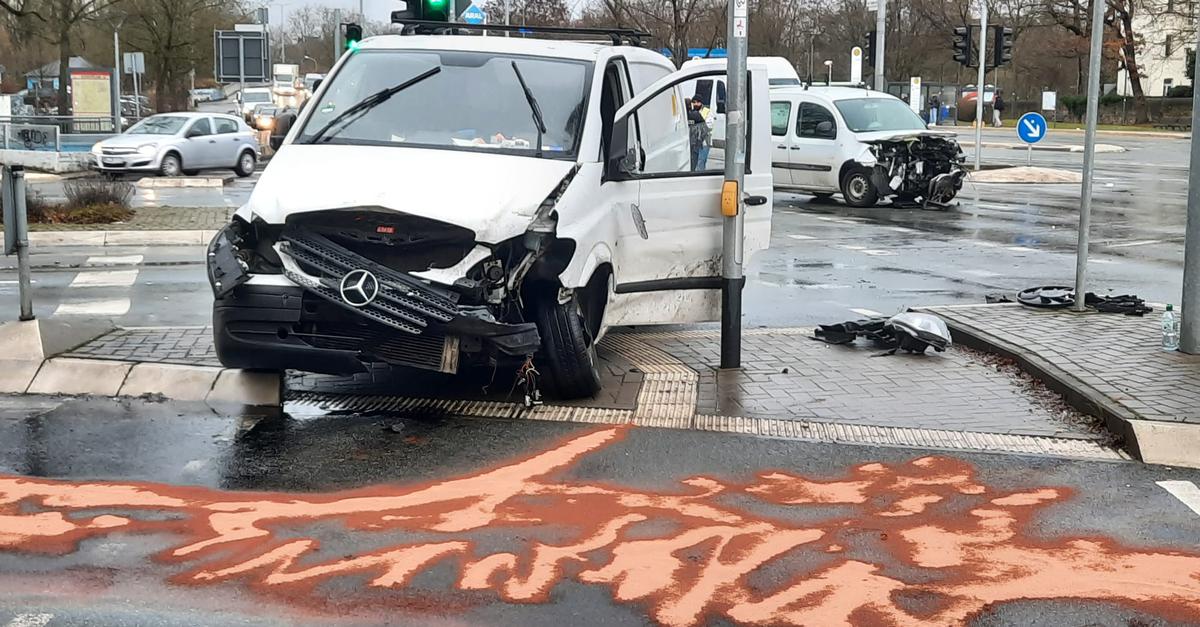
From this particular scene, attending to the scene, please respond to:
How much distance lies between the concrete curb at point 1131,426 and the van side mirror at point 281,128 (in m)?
5.26

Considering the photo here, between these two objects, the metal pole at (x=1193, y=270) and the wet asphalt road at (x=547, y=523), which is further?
the metal pole at (x=1193, y=270)

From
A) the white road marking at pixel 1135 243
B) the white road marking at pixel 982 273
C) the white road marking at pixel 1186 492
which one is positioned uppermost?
the white road marking at pixel 1135 243

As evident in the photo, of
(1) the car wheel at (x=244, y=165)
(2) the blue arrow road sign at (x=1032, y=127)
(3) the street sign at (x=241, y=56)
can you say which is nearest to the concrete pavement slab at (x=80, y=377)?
(3) the street sign at (x=241, y=56)

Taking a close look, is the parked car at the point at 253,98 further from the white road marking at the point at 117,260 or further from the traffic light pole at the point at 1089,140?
the traffic light pole at the point at 1089,140

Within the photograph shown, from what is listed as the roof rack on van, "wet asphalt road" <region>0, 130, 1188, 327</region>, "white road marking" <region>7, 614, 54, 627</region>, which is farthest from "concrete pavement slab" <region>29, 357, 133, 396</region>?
"white road marking" <region>7, 614, 54, 627</region>

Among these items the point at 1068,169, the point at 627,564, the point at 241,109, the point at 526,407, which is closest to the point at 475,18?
the point at 1068,169

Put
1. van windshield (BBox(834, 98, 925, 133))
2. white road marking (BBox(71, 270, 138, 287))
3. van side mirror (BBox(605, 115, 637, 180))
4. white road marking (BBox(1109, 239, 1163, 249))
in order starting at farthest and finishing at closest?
van windshield (BBox(834, 98, 925, 133))
white road marking (BBox(1109, 239, 1163, 249))
white road marking (BBox(71, 270, 138, 287))
van side mirror (BBox(605, 115, 637, 180))

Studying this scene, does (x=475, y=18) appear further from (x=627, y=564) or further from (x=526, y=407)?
(x=627, y=564)

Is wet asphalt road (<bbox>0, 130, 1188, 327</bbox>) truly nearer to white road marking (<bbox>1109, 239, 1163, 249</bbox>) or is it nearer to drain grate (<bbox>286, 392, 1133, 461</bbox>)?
white road marking (<bbox>1109, 239, 1163, 249</bbox>)

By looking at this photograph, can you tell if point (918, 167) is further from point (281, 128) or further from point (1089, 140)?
point (281, 128)

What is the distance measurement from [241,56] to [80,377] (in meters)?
17.7

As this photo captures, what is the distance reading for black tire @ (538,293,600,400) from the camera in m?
7.29

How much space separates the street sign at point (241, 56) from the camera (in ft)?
79.7

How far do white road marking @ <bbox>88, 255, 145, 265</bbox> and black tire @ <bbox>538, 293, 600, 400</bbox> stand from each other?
28.8 ft
